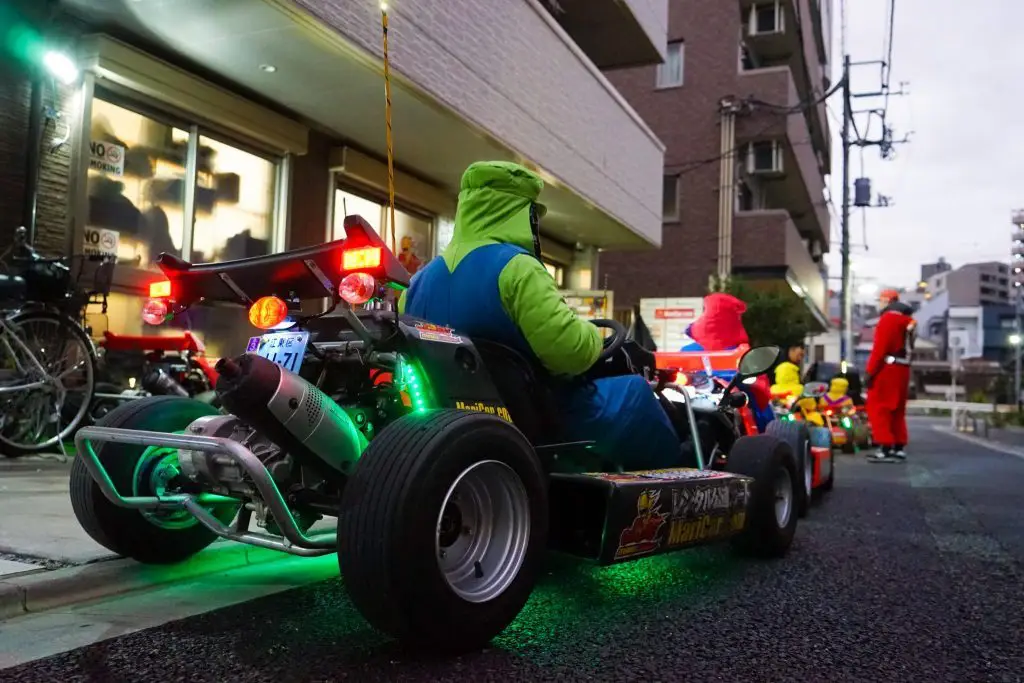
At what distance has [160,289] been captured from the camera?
11.1 feet

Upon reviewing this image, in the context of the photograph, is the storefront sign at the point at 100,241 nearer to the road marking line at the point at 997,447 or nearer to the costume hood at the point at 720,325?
the costume hood at the point at 720,325

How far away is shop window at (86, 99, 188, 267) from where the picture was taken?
7238 millimetres

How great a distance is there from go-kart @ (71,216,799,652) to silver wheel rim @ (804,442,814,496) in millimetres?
2167

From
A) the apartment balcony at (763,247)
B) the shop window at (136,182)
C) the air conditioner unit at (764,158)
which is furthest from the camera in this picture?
the air conditioner unit at (764,158)

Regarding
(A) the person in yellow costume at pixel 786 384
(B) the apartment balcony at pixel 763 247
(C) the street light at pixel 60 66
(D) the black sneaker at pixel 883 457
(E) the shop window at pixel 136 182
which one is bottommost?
(D) the black sneaker at pixel 883 457

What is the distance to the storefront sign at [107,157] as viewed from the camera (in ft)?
23.5

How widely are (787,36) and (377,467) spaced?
2534cm

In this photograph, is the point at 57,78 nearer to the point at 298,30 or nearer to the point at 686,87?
the point at 298,30

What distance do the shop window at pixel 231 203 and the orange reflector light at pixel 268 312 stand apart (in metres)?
5.60

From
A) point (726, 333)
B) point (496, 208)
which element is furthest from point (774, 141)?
point (496, 208)

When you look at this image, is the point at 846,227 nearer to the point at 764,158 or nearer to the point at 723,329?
the point at 764,158

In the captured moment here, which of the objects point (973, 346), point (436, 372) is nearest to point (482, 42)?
point (436, 372)

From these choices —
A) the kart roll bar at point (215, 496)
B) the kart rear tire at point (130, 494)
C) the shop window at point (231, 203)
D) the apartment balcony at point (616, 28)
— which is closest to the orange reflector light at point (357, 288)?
the kart roll bar at point (215, 496)

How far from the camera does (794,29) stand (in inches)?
957
